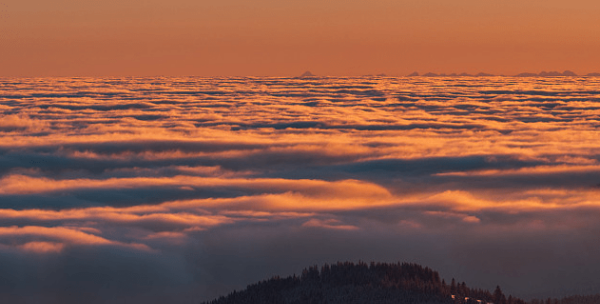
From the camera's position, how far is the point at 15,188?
168 m

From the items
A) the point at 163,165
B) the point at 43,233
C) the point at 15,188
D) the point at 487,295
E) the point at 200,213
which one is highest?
the point at 163,165

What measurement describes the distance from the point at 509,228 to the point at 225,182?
77535 mm

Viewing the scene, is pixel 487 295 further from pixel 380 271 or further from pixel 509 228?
pixel 509 228

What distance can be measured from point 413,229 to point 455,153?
101682 mm

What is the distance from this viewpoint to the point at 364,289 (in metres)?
29.3

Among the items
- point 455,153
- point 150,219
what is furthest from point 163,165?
point 150,219

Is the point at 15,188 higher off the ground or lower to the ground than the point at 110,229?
higher

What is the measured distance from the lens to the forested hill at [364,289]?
2812 cm

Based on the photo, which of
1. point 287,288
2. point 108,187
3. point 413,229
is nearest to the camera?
point 287,288

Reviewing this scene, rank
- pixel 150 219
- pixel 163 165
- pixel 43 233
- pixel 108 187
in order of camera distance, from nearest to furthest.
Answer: pixel 43 233 < pixel 150 219 < pixel 108 187 < pixel 163 165

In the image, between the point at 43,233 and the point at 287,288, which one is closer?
the point at 287,288

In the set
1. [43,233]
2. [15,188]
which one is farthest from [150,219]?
[15,188]

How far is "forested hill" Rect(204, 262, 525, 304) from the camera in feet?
92.3

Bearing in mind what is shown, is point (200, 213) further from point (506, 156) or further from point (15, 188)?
point (506, 156)
